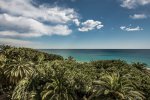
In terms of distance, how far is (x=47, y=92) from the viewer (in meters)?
25.9

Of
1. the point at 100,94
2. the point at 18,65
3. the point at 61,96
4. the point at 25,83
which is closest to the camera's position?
the point at 100,94

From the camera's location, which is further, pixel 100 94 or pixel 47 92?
pixel 47 92

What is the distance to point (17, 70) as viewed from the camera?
33875 millimetres

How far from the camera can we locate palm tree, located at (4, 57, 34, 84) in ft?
111

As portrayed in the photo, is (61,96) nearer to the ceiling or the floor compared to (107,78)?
nearer to the floor

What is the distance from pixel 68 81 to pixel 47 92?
9.18 ft

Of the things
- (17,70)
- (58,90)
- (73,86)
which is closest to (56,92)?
(58,90)

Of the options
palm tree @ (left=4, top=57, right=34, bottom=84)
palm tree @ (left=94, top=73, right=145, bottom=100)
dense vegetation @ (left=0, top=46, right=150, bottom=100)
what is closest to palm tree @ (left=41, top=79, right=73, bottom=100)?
dense vegetation @ (left=0, top=46, right=150, bottom=100)

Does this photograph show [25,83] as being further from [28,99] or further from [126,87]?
[126,87]

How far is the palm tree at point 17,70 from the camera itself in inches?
1329

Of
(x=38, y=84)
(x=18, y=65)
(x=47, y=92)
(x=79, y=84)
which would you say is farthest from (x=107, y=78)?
(x=18, y=65)

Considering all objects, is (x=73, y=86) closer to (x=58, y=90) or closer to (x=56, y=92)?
(x=58, y=90)

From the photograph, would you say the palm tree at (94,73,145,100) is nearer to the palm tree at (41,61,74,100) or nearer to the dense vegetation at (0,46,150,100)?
the dense vegetation at (0,46,150,100)

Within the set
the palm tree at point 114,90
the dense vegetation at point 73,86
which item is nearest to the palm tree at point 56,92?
the dense vegetation at point 73,86
